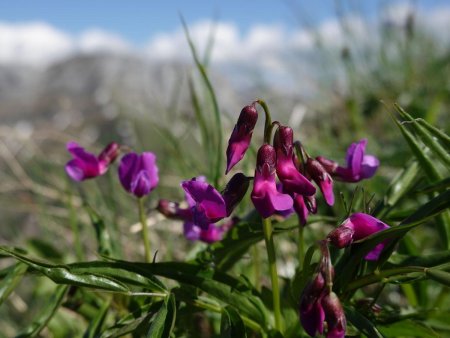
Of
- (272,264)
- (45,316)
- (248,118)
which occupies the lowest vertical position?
(45,316)

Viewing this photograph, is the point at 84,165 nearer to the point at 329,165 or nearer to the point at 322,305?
the point at 329,165

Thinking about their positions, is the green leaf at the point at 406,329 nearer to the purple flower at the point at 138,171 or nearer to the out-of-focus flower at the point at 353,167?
the out-of-focus flower at the point at 353,167

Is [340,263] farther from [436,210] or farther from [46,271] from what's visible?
[46,271]

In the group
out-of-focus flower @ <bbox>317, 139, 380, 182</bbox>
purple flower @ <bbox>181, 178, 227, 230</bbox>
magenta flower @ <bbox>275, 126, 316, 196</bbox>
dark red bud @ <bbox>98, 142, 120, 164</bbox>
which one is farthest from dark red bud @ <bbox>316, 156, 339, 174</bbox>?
dark red bud @ <bbox>98, 142, 120, 164</bbox>

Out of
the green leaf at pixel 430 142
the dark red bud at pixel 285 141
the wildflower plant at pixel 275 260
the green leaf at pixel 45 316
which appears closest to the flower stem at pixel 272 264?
the wildflower plant at pixel 275 260

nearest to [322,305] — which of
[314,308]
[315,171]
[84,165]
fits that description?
[314,308]

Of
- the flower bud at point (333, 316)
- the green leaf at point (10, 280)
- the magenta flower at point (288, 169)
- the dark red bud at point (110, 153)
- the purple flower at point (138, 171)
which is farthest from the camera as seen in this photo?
the dark red bud at point (110, 153)

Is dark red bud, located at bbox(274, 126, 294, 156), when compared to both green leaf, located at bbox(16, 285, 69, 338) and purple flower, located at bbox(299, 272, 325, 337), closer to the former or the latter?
purple flower, located at bbox(299, 272, 325, 337)
